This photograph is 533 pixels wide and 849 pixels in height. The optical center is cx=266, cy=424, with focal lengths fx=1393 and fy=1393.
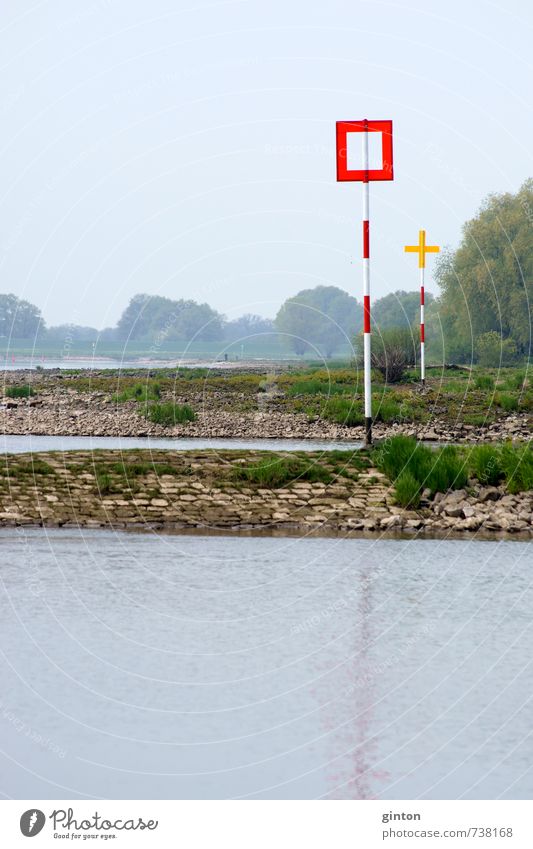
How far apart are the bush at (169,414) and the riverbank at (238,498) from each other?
17.6m

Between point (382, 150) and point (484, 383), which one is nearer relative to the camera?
point (382, 150)

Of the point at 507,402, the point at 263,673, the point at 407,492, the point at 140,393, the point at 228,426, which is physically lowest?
the point at 263,673

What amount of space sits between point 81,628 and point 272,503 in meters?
8.36

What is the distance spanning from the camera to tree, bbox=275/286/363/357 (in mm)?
68500

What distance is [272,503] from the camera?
21.6m

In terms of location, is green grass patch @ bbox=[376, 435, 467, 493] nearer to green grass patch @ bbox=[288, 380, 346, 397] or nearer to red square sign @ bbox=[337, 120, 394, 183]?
red square sign @ bbox=[337, 120, 394, 183]

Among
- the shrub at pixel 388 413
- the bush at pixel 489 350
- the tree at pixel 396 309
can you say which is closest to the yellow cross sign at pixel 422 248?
the shrub at pixel 388 413

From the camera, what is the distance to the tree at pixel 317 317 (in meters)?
68.5

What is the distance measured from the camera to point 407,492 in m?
21.5

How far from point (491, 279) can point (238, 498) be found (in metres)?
58.0

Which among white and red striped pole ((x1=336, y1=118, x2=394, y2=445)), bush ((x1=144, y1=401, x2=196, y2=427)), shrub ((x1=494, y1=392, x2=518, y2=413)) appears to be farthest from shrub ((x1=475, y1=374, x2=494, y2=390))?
white and red striped pole ((x1=336, y1=118, x2=394, y2=445))

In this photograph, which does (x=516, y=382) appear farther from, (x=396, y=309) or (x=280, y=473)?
(x=396, y=309)

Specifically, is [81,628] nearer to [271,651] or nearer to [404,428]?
[271,651]

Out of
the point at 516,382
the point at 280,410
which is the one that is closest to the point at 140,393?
the point at 280,410
